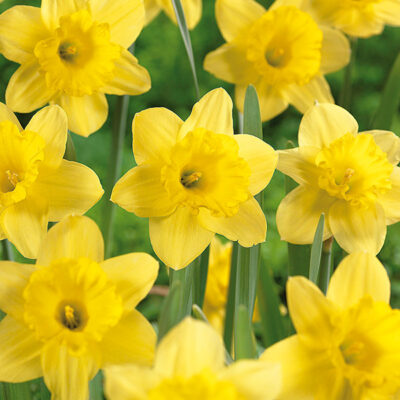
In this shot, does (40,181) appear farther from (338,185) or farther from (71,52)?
(338,185)

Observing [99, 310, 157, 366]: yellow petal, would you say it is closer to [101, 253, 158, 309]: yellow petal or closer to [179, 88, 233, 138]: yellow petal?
[101, 253, 158, 309]: yellow petal

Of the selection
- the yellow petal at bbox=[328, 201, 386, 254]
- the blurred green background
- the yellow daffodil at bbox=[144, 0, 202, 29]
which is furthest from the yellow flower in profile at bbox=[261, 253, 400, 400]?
the blurred green background

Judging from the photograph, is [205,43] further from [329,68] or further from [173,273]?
[173,273]

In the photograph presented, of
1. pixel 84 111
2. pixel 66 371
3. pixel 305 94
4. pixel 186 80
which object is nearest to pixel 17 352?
pixel 66 371

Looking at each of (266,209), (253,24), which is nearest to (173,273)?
(253,24)

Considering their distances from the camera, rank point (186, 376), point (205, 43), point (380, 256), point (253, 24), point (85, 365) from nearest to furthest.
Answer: point (186, 376) → point (85, 365) → point (253, 24) → point (380, 256) → point (205, 43)

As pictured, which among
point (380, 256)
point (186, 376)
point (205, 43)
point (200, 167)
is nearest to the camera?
point (186, 376)
